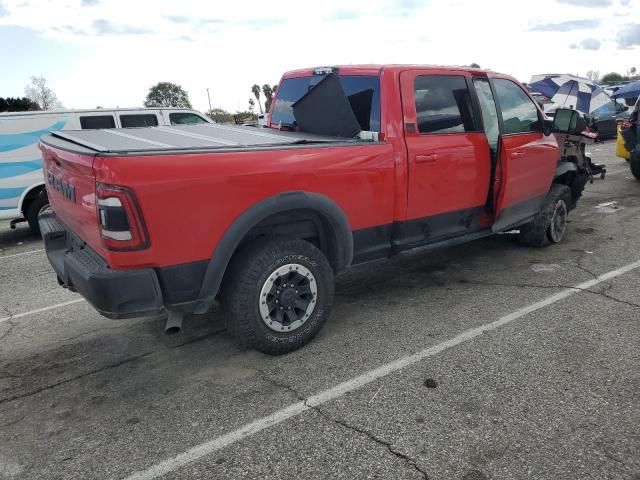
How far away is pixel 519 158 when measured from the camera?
197 inches

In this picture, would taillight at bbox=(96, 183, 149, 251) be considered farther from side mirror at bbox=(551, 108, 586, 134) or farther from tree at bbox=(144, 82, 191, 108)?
tree at bbox=(144, 82, 191, 108)

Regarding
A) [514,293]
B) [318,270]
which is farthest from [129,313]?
[514,293]

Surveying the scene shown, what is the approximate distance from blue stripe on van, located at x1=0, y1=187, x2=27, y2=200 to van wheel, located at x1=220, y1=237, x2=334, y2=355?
581 cm

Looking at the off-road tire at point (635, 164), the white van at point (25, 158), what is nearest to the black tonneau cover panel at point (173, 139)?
the white van at point (25, 158)

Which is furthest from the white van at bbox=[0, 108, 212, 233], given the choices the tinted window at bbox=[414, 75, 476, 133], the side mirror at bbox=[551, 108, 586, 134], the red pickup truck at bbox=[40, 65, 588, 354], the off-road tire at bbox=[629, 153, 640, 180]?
the off-road tire at bbox=[629, 153, 640, 180]

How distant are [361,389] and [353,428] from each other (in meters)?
0.40

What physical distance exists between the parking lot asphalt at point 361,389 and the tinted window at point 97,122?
4.14 m

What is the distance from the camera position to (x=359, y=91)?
4.27 meters

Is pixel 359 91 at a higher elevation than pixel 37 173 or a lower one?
higher

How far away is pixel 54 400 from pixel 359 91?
3156 mm

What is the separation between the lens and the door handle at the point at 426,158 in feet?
13.5

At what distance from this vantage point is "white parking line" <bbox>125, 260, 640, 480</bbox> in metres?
2.59

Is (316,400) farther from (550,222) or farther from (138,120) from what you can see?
(138,120)

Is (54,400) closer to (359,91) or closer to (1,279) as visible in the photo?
(359,91)
